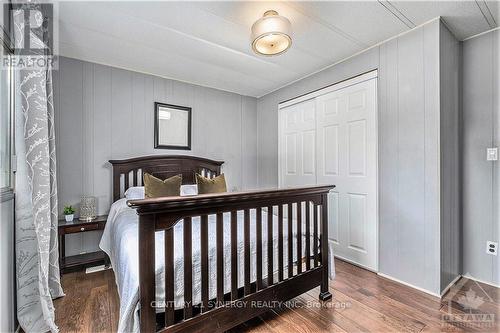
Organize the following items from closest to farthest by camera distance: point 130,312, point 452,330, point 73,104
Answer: point 130,312, point 452,330, point 73,104

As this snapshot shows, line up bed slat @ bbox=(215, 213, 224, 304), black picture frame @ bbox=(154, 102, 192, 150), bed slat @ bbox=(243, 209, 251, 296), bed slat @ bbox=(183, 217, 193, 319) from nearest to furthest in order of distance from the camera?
1. bed slat @ bbox=(183, 217, 193, 319)
2. bed slat @ bbox=(215, 213, 224, 304)
3. bed slat @ bbox=(243, 209, 251, 296)
4. black picture frame @ bbox=(154, 102, 192, 150)

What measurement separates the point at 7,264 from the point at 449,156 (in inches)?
135

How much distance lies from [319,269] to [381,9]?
215 centimetres

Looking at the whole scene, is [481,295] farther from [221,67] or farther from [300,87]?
[221,67]

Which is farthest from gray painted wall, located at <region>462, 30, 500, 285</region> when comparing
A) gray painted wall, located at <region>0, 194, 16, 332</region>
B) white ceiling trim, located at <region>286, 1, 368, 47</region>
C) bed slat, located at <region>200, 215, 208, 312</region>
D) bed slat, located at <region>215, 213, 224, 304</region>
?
→ gray painted wall, located at <region>0, 194, 16, 332</region>

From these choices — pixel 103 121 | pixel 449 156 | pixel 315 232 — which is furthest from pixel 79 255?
pixel 449 156

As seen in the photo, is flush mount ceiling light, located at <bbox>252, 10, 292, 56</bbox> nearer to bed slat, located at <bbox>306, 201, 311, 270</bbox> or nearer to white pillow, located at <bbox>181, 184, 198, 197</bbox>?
bed slat, located at <bbox>306, 201, 311, 270</bbox>

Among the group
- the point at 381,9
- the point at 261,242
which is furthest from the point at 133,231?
the point at 381,9

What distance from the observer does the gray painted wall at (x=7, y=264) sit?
4.55 feet

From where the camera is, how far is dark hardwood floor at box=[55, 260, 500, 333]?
5.43 feet

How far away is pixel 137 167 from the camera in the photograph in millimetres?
3035

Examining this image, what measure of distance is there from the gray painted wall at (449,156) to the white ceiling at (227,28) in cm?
25

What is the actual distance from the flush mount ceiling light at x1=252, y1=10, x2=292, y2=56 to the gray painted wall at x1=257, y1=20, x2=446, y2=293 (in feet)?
3.98

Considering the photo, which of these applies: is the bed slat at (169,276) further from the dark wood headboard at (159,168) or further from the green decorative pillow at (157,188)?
the dark wood headboard at (159,168)
